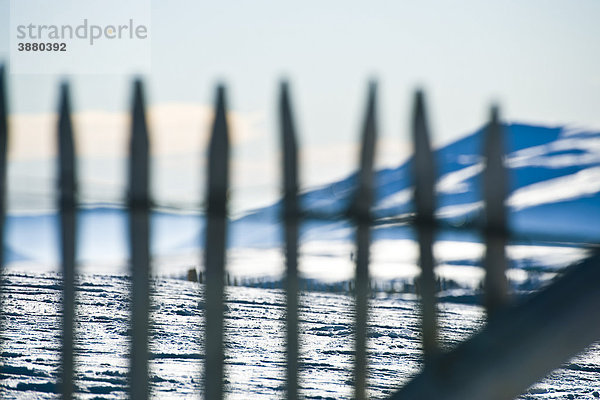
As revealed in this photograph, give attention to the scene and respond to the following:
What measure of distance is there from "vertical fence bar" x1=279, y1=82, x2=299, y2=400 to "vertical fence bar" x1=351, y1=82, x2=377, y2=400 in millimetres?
229

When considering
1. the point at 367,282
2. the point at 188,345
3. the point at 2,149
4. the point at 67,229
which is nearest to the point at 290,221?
the point at 367,282

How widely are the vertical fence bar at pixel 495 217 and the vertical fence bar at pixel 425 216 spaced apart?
0.78 feet

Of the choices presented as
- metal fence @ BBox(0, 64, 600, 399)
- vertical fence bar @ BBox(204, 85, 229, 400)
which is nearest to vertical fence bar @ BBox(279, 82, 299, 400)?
metal fence @ BBox(0, 64, 600, 399)

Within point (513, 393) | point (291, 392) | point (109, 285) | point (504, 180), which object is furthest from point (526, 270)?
point (109, 285)

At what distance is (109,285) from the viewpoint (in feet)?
12.8

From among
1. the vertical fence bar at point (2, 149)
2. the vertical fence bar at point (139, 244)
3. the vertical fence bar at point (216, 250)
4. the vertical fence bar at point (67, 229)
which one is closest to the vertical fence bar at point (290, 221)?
the vertical fence bar at point (216, 250)

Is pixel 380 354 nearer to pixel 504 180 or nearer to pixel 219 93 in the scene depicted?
pixel 504 180

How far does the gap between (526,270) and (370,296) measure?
2.20 feet

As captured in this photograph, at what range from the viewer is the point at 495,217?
2686 millimetres

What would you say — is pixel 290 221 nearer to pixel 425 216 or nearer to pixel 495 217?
pixel 425 216

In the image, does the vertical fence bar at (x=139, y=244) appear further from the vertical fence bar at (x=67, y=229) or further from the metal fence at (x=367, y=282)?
the vertical fence bar at (x=67, y=229)

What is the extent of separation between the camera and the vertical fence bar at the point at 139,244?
231 cm

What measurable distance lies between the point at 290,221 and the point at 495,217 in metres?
0.80

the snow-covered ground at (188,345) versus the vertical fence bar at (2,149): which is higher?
the vertical fence bar at (2,149)
